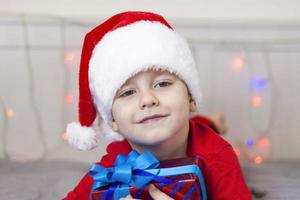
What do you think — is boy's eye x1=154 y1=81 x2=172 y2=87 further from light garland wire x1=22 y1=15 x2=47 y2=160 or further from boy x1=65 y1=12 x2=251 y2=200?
light garland wire x1=22 y1=15 x2=47 y2=160

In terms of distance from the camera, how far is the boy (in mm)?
815

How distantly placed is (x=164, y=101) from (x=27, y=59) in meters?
0.90

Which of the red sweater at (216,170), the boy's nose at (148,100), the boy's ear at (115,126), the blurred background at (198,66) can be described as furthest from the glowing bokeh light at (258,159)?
the boy's nose at (148,100)

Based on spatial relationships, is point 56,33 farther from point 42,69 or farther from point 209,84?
point 209,84

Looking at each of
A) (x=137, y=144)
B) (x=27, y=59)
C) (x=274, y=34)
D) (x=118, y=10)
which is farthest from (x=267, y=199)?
(x=27, y=59)

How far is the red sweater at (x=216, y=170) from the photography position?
0.87 meters

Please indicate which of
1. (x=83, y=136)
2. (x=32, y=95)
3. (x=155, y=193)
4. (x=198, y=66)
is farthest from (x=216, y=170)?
(x=32, y=95)

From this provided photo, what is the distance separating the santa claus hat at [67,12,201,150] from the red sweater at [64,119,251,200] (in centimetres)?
9

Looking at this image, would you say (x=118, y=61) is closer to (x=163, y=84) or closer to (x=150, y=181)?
(x=163, y=84)

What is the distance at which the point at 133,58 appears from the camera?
2.72 ft

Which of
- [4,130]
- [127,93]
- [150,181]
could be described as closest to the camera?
[150,181]

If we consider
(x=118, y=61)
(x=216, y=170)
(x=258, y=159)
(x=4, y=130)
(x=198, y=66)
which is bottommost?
(x=258, y=159)

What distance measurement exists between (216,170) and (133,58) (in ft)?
0.94

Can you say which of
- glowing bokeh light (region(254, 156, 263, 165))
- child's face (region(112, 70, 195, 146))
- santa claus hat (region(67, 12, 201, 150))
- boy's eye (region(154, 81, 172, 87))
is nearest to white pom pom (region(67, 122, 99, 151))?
santa claus hat (region(67, 12, 201, 150))
